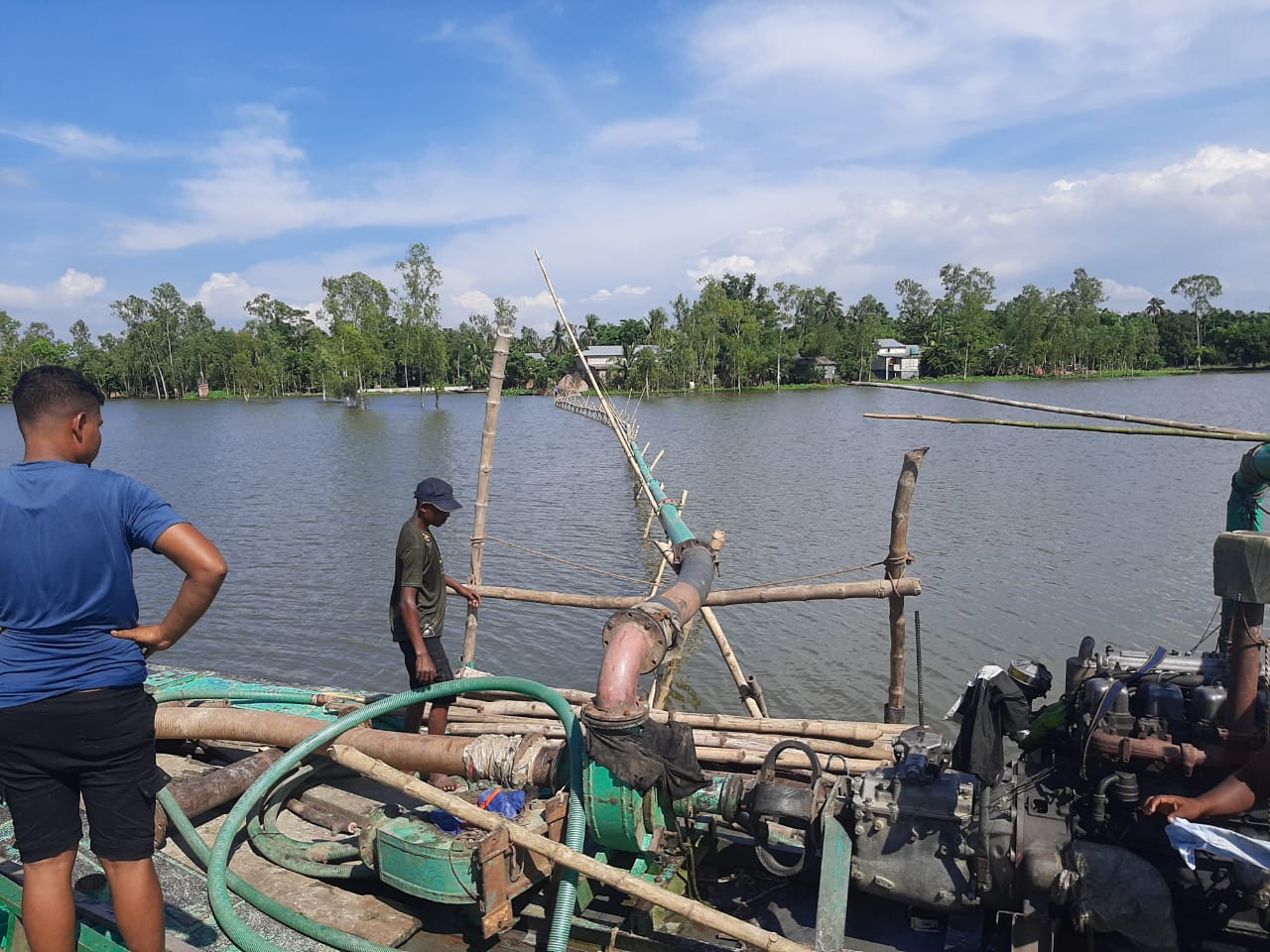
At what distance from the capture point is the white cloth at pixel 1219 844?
2930 mm

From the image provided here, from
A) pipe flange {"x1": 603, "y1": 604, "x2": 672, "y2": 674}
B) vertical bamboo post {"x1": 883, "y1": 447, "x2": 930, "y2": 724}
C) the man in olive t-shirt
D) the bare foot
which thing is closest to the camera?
pipe flange {"x1": 603, "y1": 604, "x2": 672, "y2": 674}

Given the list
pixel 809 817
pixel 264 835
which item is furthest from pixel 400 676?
pixel 809 817

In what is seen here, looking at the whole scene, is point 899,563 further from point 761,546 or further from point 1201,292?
point 1201,292

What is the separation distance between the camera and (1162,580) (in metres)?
14.0

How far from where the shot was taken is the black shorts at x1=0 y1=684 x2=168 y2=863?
288 centimetres

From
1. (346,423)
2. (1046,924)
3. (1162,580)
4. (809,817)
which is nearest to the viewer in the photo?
(1046,924)

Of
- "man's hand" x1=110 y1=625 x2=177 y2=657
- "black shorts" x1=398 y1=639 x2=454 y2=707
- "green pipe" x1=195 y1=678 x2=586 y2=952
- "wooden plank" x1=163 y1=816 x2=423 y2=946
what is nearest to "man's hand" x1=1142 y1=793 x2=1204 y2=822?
"green pipe" x1=195 y1=678 x2=586 y2=952

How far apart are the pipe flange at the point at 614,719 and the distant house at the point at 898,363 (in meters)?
97.9

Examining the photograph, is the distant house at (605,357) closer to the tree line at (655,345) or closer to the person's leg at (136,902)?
the tree line at (655,345)

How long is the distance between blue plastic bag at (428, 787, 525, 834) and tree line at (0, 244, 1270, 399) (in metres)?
75.4

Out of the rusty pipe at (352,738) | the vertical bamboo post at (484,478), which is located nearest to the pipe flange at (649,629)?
the rusty pipe at (352,738)

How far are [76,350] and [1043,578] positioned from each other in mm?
122667

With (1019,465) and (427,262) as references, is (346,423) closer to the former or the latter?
(427,262)

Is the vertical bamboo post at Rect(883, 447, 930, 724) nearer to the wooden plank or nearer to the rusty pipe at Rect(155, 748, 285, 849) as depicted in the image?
the wooden plank
